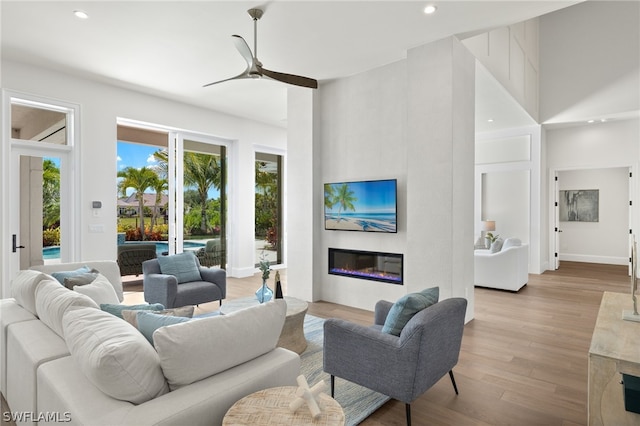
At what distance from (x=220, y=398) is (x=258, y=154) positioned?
21.5 ft

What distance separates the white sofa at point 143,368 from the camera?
1.32 meters

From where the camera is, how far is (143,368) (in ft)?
4.52

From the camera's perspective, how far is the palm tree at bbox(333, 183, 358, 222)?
487cm

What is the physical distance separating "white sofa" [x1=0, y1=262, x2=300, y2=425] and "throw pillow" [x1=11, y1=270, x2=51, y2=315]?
1.67ft

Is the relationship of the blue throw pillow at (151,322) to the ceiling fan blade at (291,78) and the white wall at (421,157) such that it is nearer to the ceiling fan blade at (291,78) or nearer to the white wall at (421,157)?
the ceiling fan blade at (291,78)

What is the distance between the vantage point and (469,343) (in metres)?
3.59

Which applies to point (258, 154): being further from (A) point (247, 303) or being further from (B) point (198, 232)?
(A) point (247, 303)

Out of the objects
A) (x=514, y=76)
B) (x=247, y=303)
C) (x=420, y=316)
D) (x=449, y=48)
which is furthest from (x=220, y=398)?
(x=514, y=76)

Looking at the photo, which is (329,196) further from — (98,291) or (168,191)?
(98,291)

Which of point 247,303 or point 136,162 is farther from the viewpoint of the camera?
point 136,162

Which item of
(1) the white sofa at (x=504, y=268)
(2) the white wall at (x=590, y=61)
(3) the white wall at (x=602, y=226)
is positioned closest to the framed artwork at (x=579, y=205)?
(3) the white wall at (x=602, y=226)

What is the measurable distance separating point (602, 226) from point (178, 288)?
943cm

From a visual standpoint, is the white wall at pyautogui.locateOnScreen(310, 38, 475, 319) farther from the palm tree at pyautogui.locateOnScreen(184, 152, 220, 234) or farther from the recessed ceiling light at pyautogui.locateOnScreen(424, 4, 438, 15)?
the palm tree at pyautogui.locateOnScreen(184, 152, 220, 234)

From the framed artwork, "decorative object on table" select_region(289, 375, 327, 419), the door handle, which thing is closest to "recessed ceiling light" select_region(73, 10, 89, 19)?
the door handle
